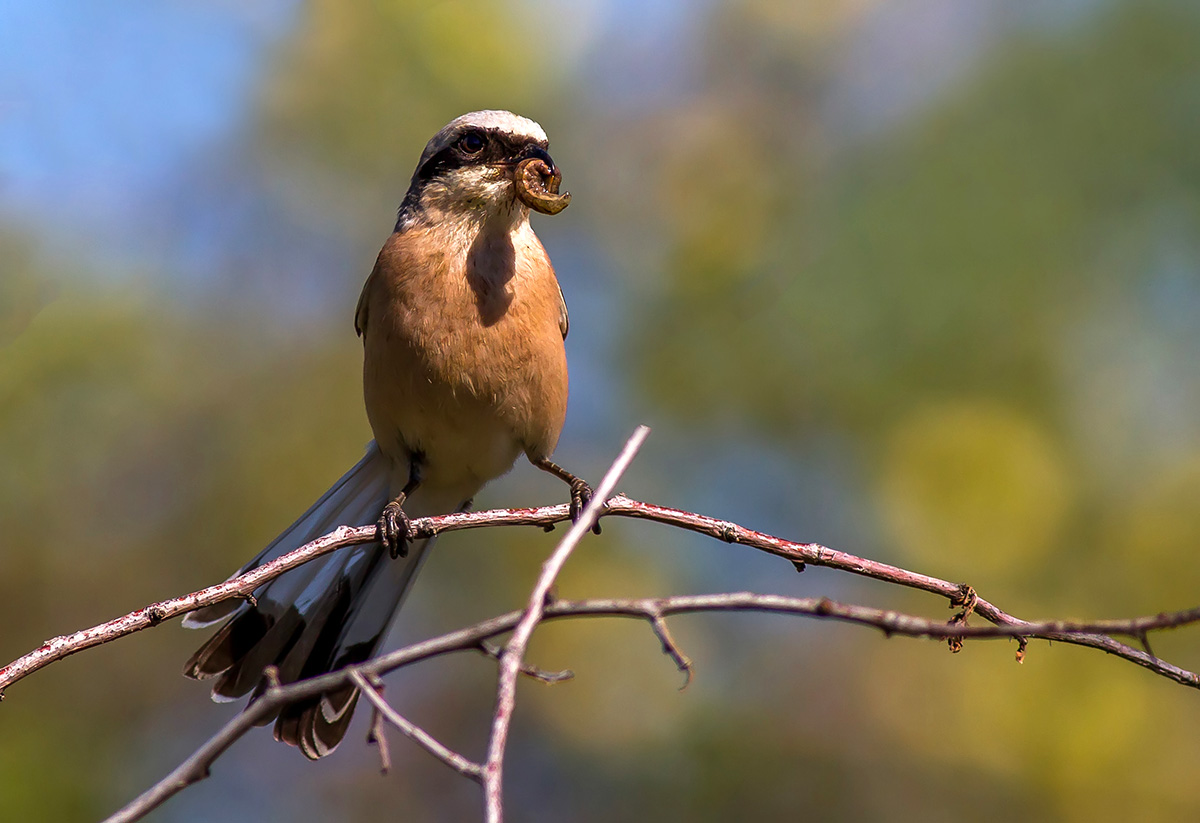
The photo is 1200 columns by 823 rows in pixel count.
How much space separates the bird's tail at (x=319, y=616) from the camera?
439 cm

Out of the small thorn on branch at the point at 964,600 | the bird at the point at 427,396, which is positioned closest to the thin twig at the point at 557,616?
the small thorn on branch at the point at 964,600

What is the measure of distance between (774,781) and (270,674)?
4.64 m

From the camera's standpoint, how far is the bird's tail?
4.39m

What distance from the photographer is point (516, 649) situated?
1.74 meters

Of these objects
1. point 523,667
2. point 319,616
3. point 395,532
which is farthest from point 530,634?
point 319,616

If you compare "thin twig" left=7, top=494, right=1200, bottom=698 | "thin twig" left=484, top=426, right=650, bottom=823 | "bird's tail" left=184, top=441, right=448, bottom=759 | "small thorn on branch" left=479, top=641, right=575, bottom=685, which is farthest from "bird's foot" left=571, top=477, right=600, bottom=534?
"thin twig" left=484, top=426, right=650, bottom=823

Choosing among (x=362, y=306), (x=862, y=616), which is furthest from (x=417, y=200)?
(x=862, y=616)

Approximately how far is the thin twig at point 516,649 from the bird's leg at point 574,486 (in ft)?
6.56

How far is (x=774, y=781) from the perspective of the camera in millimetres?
5949

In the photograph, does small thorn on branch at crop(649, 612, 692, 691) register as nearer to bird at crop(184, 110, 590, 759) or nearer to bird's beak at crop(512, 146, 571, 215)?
Answer: bird at crop(184, 110, 590, 759)

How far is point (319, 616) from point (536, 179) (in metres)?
2.18

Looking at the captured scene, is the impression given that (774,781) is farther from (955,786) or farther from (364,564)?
(364,564)

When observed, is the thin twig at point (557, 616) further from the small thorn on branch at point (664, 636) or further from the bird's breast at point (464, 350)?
the bird's breast at point (464, 350)

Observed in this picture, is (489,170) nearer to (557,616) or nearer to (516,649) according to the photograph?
(557,616)
